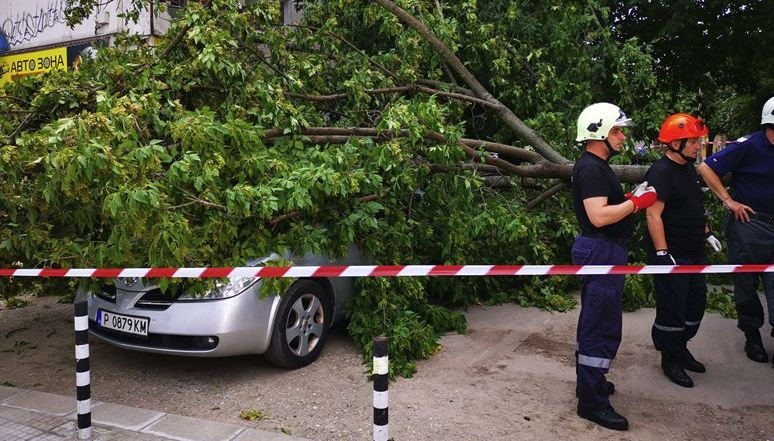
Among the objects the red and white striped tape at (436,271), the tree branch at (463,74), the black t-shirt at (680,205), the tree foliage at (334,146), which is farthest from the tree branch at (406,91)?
the black t-shirt at (680,205)

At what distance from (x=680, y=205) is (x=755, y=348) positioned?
144 cm

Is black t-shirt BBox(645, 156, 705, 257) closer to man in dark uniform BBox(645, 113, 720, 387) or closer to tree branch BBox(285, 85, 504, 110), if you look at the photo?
man in dark uniform BBox(645, 113, 720, 387)

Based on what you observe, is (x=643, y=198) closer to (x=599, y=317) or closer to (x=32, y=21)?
(x=599, y=317)

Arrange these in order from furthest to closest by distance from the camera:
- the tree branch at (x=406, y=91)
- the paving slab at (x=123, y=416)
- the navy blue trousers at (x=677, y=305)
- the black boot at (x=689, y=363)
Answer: the tree branch at (x=406, y=91), the black boot at (x=689, y=363), the navy blue trousers at (x=677, y=305), the paving slab at (x=123, y=416)

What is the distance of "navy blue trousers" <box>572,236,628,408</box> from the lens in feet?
11.8

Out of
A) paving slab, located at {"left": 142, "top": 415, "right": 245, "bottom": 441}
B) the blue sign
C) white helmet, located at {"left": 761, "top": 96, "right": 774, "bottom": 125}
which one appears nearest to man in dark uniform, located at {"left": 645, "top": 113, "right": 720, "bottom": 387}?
white helmet, located at {"left": 761, "top": 96, "right": 774, "bottom": 125}

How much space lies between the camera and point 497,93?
767cm

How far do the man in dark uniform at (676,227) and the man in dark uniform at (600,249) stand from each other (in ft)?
1.65

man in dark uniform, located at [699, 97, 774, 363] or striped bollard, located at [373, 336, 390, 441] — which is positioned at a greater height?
man in dark uniform, located at [699, 97, 774, 363]

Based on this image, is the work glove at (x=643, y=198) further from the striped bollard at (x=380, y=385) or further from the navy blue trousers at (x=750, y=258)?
the striped bollard at (x=380, y=385)

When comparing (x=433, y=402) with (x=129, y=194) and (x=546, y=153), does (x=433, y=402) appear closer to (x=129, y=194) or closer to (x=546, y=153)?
(x=129, y=194)

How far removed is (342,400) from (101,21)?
12015 millimetres

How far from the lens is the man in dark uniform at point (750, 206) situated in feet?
14.3

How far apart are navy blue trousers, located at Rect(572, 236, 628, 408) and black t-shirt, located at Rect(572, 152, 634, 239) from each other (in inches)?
3.2
